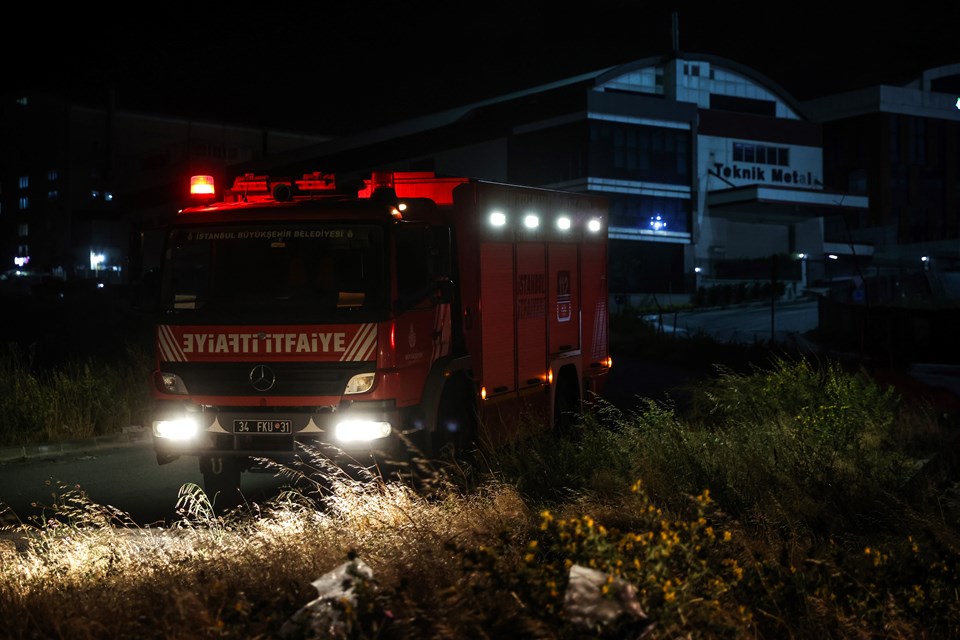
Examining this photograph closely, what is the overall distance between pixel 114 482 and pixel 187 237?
2.70 meters

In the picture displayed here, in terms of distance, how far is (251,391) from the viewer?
1022 centimetres

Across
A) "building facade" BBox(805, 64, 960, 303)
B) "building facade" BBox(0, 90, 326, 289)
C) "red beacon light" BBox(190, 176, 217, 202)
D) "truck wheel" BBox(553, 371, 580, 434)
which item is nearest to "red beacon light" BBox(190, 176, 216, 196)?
"red beacon light" BBox(190, 176, 217, 202)

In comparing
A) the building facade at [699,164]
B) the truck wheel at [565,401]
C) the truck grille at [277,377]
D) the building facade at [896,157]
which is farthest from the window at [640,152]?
the truck grille at [277,377]

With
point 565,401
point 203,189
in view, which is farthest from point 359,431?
point 565,401

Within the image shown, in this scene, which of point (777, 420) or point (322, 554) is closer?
point (322, 554)

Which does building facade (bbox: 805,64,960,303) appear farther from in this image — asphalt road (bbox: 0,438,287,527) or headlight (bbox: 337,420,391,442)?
headlight (bbox: 337,420,391,442)

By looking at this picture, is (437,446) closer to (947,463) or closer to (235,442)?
(235,442)

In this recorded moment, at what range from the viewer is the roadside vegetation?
5145 millimetres

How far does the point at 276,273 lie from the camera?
34.6 ft

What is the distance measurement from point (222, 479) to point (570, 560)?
19.8ft

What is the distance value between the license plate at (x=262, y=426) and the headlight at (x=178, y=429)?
41 cm

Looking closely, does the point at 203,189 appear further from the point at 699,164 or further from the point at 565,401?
the point at 699,164

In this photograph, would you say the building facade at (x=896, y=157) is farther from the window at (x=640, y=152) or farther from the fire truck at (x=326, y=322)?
the fire truck at (x=326, y=322)

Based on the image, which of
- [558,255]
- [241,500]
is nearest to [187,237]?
[241,500]
